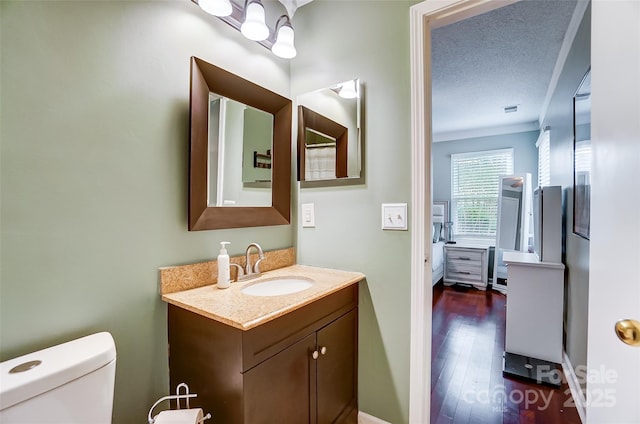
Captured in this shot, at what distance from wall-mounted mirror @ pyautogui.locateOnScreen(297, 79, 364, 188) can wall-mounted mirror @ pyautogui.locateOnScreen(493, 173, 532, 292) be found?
11.8 feet

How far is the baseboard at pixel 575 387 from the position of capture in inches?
62.8

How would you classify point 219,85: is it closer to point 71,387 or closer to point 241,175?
point 241,175

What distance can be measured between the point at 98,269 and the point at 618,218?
1515mm

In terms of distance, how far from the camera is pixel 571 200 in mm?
1999

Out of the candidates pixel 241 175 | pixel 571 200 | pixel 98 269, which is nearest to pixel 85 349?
pixel 98 269

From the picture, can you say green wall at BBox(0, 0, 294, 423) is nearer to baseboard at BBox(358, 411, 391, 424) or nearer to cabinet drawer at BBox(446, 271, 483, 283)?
baseboard at BBox(358, 411, 391, 424)

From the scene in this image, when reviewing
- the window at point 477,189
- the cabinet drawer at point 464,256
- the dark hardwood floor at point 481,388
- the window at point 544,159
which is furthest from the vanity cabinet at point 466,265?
the dark hardwood floor at point 481,388

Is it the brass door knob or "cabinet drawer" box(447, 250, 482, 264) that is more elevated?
the brass door knob

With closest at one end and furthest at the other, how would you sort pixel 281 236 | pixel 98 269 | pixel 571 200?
1. pixel 98 269
2. pixel 281 236
3. pixel 571 200

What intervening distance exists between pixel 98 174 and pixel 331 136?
1.08m

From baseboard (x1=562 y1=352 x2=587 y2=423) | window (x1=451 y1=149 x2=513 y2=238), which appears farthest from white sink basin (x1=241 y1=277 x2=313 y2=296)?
window (x1=451 y1=149 x2=513 y2=238)

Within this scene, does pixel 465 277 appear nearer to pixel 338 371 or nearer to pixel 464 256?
pixel 464 256

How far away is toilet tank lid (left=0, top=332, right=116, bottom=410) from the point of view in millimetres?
655

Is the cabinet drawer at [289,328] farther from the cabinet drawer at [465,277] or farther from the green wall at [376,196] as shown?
the cabinet drawer at [465,277]
